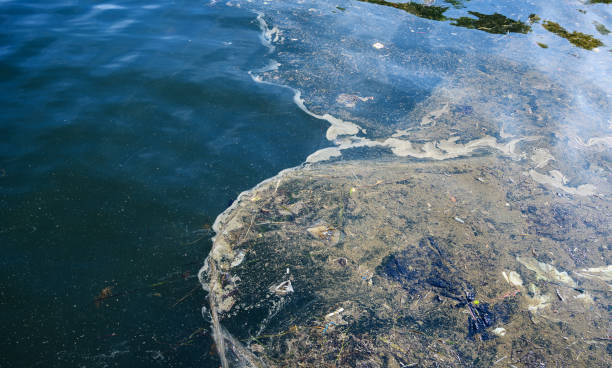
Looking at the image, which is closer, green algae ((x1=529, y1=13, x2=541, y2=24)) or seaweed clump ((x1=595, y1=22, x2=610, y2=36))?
seaweed clump ((x1=595, y1=22, x2=610, y2=36))

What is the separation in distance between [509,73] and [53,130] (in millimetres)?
5936

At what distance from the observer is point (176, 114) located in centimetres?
406

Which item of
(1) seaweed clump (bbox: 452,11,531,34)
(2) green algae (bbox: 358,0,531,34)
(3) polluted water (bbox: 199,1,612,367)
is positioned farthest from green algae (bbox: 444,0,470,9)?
(3) polluted water (bbox: 199,1,612,367)

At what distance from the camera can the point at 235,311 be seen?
8.18ft

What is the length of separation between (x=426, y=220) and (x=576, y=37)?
5287mm

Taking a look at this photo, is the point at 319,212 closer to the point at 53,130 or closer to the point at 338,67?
the point at 338,67

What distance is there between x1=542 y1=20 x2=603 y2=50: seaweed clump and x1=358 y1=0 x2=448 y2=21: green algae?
1.83 meters

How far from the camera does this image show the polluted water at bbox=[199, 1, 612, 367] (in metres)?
2.39

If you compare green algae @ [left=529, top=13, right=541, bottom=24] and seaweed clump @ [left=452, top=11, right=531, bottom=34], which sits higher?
green algae @ [left=529, top=13, right=541, bottom=24]

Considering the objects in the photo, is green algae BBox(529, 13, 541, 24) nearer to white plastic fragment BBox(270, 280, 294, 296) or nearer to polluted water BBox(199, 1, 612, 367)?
polluted water BBox(199, 1, 612, 367)

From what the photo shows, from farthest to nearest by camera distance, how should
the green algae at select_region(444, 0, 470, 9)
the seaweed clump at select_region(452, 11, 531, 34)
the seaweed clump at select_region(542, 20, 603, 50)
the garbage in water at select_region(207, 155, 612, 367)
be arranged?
1. the green algae at select_region(444, 0, 470, 9)
2. the seaweed clump at select_region(452, 11, 531, 34)
3. the seaweed clump at select_region(542, 20, 603, 50)
4. the garbage in water at select_region(207, 155, 612, 367)

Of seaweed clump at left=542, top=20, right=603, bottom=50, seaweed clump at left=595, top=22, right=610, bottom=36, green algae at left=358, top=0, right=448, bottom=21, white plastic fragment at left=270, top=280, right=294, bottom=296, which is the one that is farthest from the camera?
green algae at left=358, top=0, right=448, bottom=21

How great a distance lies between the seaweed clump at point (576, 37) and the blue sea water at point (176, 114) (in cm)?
15

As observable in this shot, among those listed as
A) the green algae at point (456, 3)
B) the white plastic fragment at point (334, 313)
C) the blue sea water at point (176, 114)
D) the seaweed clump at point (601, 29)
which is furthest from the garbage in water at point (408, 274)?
the seaweed clump at point (601, 29)
